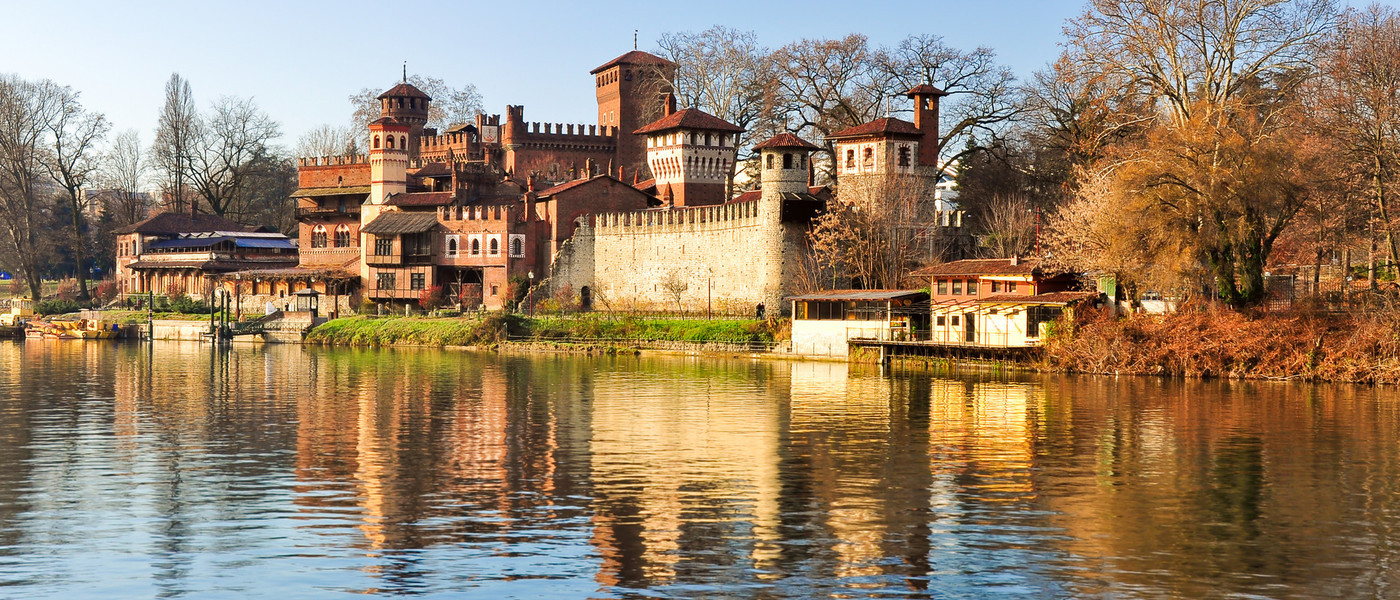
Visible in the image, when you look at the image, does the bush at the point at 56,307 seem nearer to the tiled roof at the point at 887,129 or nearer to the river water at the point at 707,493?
the river water at the point at 707,493

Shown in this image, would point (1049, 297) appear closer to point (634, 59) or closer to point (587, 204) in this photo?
point (587, 204)

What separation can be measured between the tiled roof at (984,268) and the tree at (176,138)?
53267 mm

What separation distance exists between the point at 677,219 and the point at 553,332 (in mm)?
7297

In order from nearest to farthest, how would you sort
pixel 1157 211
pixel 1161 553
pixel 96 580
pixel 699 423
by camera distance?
1. pixel 96 580
2. pixel 1161 553
3. pixel 699 423
4. pixel 1157 211

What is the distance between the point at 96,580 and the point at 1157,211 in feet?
101

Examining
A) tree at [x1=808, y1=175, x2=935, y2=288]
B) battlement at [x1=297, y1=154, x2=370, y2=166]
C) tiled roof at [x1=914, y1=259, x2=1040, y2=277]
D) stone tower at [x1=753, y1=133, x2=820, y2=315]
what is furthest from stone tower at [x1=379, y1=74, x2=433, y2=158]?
tiled roof at [x1=914, y1=259, x2=1040, y2=277]

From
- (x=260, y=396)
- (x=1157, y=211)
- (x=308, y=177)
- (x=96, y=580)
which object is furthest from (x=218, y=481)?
(x=308, y=177)

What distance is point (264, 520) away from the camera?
61.3ft

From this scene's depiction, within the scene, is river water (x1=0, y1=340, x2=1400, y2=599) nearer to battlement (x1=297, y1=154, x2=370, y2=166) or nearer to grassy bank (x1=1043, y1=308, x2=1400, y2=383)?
grassy bank (x1=1043, y1=308, x2=1400, y2=383)

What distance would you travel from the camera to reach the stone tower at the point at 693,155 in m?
64.2

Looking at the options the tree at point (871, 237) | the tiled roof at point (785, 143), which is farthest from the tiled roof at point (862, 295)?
the tiled roof at point (785, 143)

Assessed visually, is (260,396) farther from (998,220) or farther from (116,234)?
(116,234)

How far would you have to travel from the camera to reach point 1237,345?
39.5 metres

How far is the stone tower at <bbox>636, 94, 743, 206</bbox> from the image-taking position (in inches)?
2527
